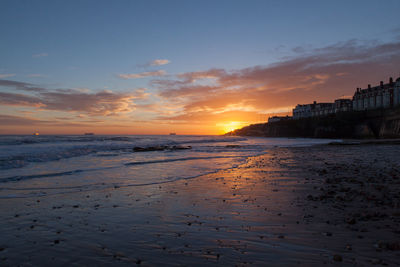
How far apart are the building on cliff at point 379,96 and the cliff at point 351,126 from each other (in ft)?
34.9

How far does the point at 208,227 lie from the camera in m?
5.60

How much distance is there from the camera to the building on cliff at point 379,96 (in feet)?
Result: 263

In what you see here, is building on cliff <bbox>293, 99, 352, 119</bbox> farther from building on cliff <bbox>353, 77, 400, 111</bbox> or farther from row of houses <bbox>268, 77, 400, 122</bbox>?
building on cliff <bbox>353, 77, 400, 111</bbox>

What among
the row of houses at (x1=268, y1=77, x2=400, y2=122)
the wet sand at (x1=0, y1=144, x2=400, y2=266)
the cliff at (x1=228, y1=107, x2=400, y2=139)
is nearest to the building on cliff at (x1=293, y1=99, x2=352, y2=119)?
the row of houses at (x1=268, y1=77, x2=400, y2=122)

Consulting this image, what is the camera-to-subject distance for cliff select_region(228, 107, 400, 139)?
62213 mm

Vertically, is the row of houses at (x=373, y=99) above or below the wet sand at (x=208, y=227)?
above

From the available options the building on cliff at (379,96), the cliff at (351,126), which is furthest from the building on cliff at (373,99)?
the cliff at (351,126)

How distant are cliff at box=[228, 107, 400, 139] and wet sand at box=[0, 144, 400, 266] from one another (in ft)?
218

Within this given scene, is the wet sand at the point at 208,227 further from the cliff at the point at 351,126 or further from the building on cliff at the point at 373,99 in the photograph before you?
the building on cliff at the point at 373,99

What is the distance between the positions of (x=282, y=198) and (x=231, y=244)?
13.2 feet

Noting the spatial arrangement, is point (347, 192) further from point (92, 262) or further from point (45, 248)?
point (45, 248)

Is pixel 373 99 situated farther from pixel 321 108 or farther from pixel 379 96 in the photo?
pixel 321 108

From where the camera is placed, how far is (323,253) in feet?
13.7

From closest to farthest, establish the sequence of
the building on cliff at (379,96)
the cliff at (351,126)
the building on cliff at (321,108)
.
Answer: the cliff at (351,126), the building on cliff at (379,96), the building on cliff at (321,108)
